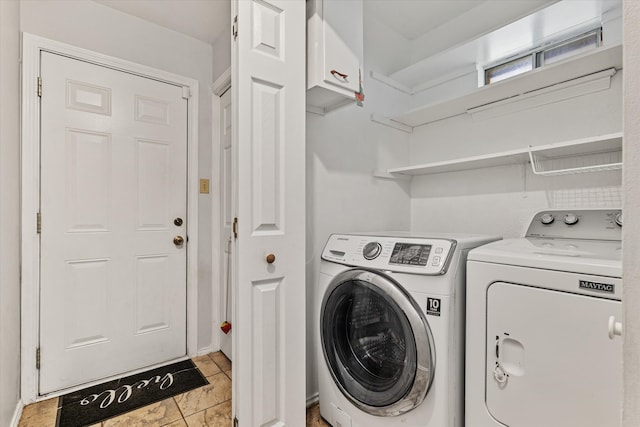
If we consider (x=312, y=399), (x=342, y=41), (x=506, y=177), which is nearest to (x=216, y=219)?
(x=312, y=399)

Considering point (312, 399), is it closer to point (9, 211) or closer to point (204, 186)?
point (204, 186)

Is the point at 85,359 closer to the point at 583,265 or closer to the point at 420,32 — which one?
the point at 583,265

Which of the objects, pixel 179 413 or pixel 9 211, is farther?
pixel 179 413

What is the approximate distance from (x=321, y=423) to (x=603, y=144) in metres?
1.97

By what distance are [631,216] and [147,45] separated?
8.80ft

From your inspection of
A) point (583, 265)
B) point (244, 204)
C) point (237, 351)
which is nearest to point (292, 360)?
point (237, 351)

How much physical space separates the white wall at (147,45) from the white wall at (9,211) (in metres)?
0.15

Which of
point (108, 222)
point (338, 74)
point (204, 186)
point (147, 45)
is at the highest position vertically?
point (147, 45)

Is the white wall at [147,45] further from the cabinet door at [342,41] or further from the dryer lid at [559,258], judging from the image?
the dryer lid at [559,258]

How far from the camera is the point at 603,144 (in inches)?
54.9

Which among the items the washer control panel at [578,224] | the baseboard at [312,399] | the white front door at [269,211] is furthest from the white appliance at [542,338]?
the baseboard at [312,399]

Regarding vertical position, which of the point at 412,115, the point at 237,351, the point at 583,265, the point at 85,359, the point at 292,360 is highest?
the point at 412,115

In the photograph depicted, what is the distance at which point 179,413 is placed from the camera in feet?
5.32

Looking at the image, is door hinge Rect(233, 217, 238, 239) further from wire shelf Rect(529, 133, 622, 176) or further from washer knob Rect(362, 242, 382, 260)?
wire shelf Rect(529, 133, 622, 176)
